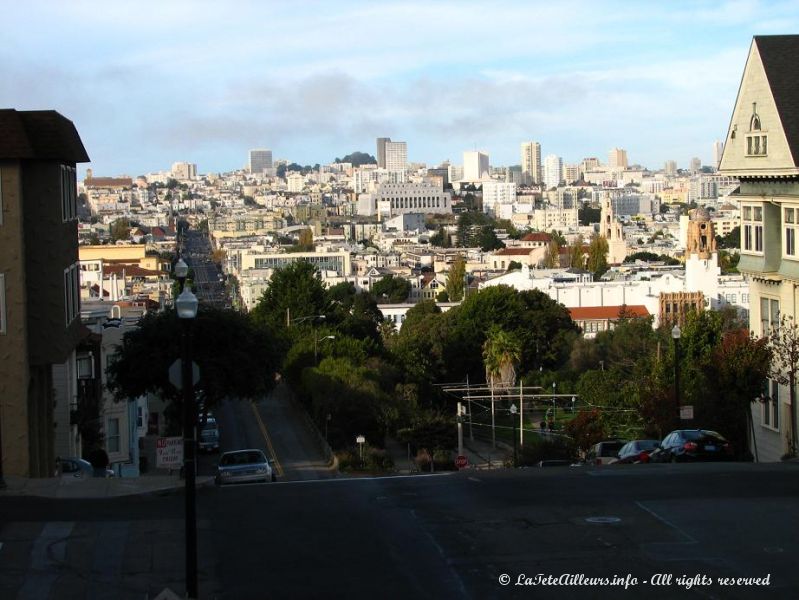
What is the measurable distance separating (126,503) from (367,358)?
181ft

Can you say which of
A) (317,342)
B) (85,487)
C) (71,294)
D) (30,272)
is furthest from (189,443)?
(317,342)

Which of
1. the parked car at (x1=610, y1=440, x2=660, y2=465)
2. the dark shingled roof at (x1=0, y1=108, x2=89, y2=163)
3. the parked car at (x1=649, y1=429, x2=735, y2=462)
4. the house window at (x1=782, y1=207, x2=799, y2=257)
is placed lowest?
the parked car at (x1=610, y1=440, x2=660, y2=465)

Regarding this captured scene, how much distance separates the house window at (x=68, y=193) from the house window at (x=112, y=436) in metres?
15.3

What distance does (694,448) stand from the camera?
1156 inches

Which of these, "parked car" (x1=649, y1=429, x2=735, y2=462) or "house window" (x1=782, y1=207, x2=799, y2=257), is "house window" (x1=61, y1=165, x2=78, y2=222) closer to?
"parked car" (x1=649, y1=429, x2=735, y2=462)

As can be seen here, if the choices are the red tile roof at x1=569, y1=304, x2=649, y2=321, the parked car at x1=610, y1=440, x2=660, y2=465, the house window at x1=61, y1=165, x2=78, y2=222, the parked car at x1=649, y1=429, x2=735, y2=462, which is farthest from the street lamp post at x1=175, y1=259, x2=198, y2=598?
the red tile roof at x1=569, y1=304, x2=649, y2=321

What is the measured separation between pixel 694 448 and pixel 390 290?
6343 inches

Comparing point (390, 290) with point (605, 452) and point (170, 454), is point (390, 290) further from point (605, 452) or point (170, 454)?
point (170, 454)

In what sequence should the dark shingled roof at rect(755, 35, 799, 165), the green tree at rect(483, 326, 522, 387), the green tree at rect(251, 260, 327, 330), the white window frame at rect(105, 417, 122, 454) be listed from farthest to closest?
the green tree at rect(251, 260, 327, 330) → the green tree at rect(483, 326, 522, 387) → the white window frame at rect(105, 417, 122, 454) → the dark shingled roof at rect(755, 35, 799, 165)

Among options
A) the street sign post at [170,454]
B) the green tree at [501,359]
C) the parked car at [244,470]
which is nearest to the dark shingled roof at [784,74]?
the parked car at [244,470]

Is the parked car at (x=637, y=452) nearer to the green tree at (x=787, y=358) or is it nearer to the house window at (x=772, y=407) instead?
the green tree at (x=787, y=358)

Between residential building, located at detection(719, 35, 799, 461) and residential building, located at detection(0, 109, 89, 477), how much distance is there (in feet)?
54.7

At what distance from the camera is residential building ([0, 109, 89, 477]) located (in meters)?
25.5

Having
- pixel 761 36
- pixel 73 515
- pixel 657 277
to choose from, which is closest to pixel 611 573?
pixel 73 515
